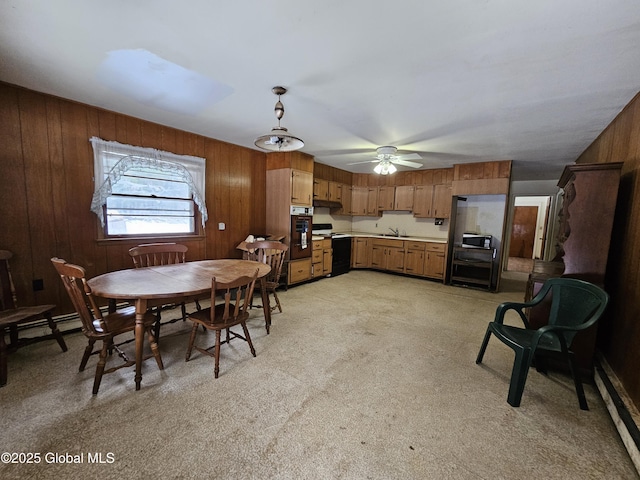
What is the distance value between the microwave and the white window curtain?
4.92m

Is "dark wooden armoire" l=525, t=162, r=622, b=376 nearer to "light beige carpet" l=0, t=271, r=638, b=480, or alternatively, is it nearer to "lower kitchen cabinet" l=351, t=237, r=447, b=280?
"light beige carpet" l=0, t=271, r=638, b=480

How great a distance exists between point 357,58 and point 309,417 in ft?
8.33

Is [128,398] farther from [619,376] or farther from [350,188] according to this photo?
[350,188]

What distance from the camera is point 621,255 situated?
2307mm

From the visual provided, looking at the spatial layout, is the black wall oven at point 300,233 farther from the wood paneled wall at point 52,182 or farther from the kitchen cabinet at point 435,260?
the kitchen cabinet at point 435,260

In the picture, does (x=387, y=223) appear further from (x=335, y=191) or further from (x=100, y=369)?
(x=100, y=369)

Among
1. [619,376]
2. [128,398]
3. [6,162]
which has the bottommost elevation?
[128,398]

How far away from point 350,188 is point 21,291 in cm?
589

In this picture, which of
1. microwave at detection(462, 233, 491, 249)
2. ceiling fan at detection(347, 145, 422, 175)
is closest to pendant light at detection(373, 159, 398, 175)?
ceiling fan at detection(347, 145, 422, 175)

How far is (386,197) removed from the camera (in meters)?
6.48

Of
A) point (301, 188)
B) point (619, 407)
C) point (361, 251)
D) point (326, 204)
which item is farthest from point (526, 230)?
point (619, 407)

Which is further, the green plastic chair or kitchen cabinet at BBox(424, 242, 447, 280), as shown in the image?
kitchen cabinet at BBox(424, 242, 447, 280)

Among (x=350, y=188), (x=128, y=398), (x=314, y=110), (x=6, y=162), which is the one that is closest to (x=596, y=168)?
(x=314, y=110)

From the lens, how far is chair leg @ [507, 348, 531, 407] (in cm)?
191
